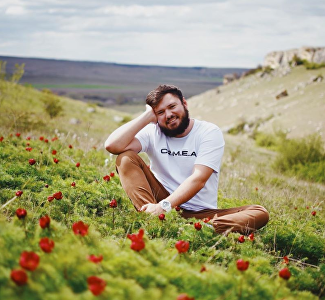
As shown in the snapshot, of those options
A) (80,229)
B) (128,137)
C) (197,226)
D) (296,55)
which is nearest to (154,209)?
(197,226)

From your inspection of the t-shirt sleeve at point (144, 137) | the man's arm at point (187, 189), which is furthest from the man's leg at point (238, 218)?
the t-shirt sleeve at point (144, 137)

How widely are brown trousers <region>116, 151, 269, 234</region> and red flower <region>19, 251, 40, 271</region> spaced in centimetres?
229

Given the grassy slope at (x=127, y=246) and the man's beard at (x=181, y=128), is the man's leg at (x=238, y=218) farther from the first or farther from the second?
the man's beard at (x=181, y=128)

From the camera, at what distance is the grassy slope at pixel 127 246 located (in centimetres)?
151

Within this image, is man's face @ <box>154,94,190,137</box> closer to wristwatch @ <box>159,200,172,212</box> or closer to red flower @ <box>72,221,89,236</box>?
wristwatch @ <box>159,200,172,212</box>

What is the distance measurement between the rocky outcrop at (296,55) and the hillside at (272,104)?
7737 mm

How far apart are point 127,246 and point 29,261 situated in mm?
763

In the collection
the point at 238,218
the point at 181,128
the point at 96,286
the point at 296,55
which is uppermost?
the point at 296,55

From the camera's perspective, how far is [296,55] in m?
56.6

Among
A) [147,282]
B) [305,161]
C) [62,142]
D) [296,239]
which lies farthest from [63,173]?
[305,161]

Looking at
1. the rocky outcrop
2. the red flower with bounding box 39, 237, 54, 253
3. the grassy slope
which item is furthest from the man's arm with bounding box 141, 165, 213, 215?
the rocky outcrop

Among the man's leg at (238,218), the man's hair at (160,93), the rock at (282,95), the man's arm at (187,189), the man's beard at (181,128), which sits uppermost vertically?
the rock at (282,95)

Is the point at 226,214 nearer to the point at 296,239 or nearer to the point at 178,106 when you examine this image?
the point at 296,239

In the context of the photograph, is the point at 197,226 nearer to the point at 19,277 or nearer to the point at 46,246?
the point at 46,246
